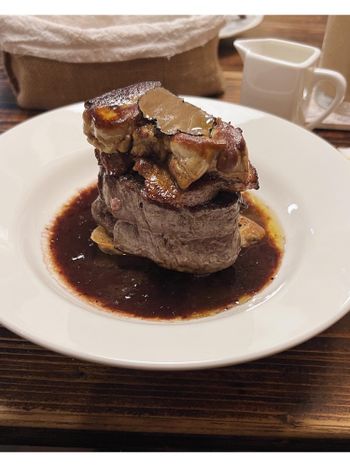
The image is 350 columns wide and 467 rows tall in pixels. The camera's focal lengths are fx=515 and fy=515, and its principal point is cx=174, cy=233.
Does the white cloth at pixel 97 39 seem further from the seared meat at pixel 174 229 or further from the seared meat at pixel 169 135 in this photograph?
the seared meat at pixel 174 229

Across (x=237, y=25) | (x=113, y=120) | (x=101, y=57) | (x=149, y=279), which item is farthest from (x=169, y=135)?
(x=237, y=25)

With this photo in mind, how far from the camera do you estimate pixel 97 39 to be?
8.61ft

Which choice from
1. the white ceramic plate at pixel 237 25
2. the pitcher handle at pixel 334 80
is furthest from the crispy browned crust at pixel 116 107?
the white ceramic plate at pixel 237 25

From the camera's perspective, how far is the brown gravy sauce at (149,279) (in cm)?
173

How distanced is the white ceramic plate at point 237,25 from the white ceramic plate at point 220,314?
1235 millimetres

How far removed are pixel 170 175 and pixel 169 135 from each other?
13 centimetres

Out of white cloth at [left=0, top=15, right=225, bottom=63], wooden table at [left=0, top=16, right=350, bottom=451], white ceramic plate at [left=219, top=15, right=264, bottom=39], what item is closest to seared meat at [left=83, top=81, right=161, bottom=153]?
wooden table at [left=0, top=16, right=350, bottom=451]

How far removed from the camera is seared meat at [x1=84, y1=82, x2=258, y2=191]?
5.12 feet

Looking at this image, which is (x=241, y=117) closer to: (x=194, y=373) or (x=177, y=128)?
(x=177, y=128)

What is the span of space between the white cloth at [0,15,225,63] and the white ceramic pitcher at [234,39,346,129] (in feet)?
0.99

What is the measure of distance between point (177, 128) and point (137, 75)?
1.35 m

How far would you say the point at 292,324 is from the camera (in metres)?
1.47

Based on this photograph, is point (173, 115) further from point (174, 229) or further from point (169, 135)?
point (174, 229)

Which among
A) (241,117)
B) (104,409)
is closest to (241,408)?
(104,409)
